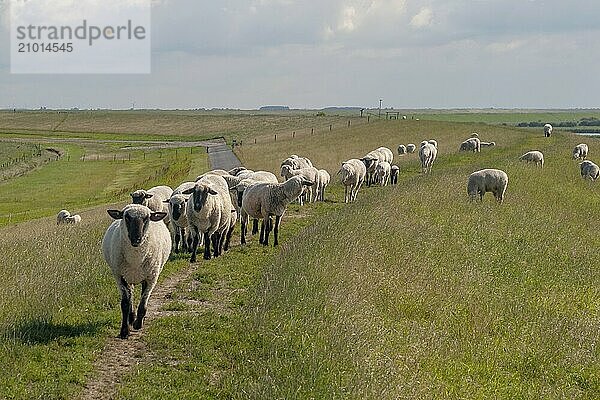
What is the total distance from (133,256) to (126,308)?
794 millimetres

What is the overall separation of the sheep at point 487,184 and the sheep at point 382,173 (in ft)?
26.5

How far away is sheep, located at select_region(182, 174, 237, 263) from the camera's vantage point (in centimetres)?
1512

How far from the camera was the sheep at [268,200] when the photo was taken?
17.4 m

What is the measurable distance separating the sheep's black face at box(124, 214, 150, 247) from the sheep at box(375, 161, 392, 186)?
850 inches

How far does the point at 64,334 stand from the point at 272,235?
9016 mm

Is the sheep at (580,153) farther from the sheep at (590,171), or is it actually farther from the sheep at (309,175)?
the sheep at (309,175)

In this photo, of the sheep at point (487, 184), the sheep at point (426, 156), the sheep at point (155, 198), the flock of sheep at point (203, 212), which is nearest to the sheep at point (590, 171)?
the flock of sheep at point (203, 212)

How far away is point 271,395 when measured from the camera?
24.3ft

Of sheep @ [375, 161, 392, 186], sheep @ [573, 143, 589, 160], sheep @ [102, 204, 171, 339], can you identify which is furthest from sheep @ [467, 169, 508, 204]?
sheep @ [573, 143, 589, 160]

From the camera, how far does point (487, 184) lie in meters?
23.0

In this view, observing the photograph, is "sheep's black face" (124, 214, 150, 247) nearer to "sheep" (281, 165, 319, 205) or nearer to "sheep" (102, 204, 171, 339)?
"sheep" (102, 204, 171, 339)

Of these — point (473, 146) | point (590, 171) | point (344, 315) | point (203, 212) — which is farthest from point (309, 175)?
point (473, 146)

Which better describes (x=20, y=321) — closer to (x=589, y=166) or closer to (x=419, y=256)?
(x=419, y=256)

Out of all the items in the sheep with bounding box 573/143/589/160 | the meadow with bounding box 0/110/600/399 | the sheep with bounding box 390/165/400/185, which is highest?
the sheep with bounding box 573/143/589/160
